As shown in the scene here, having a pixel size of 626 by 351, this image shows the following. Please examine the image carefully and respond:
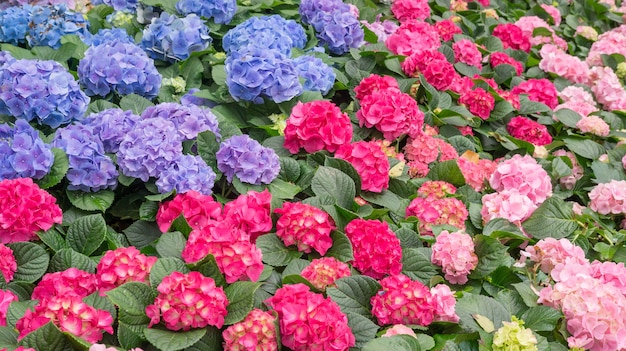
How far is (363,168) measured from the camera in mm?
2990

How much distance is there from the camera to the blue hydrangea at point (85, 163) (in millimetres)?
2682

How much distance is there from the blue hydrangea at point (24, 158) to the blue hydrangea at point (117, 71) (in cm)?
71

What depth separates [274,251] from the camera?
2500mm

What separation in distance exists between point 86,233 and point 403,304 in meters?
1.15

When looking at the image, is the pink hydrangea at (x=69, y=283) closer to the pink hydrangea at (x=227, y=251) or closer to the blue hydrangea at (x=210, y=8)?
the pink hydrangea at (x=227, y=251)

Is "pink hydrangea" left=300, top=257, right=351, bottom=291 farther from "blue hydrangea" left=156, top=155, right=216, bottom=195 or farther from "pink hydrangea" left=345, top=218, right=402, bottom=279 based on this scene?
"blue hydrangea" left=156, top=155, right=216, bottom=195

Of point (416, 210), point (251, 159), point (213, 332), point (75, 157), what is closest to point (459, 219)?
point (416, 210)

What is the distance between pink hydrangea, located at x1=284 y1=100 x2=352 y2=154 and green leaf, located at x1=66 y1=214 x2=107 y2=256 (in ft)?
3.30

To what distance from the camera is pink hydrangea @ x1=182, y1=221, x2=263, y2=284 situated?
2.21 meters

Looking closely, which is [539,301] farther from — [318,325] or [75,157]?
[75,157]

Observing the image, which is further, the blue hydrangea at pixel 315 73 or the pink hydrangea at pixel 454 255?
the blue hydrangea at pixel 315 73

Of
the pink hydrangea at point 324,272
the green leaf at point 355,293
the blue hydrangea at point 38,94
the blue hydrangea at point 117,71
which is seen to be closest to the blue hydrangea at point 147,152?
the blue hydrangea at point 38,94

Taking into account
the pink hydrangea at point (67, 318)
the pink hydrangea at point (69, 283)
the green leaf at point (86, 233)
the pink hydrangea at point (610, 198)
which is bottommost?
the pink hydrangea at point (610, 198)

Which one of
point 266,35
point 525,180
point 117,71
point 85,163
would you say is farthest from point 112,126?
point 525,180
